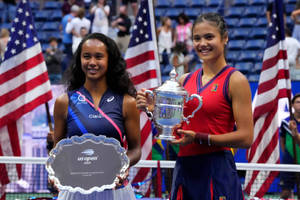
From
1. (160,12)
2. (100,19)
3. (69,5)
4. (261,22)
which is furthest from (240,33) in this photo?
(69,5)

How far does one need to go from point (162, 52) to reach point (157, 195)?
251 inches

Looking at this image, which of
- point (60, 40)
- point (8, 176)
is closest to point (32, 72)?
point (8, 176)

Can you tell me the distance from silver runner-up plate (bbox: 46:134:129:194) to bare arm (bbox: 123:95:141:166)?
31 centimetres

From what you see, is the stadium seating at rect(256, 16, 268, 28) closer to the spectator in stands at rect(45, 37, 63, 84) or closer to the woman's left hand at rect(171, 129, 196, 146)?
the spectator in stands at rect(45, 37, 63, 84)

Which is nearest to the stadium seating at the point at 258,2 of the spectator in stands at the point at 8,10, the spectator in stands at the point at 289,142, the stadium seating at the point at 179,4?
the stadium seating at the point at 179,4

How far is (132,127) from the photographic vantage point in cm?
392

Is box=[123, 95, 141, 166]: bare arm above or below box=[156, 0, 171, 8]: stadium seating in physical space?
above

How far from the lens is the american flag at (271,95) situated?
726 centimetres

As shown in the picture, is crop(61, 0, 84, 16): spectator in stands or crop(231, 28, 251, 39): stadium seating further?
crop(231, 28, 251, 39): stadium seating

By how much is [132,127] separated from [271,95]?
12.5 ft

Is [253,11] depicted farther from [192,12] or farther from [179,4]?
[179,4]

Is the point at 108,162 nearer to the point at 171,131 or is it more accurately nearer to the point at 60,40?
the point at 171,131

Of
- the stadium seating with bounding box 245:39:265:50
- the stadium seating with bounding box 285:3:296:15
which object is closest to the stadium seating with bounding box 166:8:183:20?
the stadium seating with bounding box 245:39:265:50

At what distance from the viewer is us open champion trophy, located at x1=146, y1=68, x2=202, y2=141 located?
134 inches
